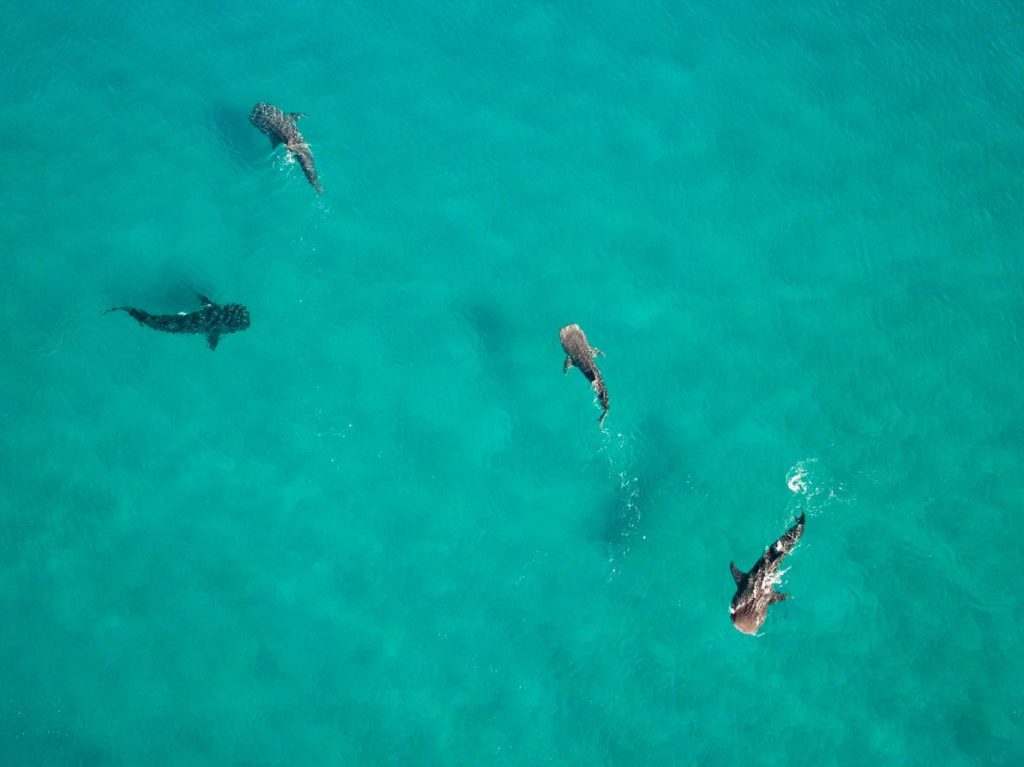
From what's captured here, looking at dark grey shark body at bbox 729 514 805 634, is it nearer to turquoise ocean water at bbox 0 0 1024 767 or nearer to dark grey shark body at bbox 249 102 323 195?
turquoise ocean water at bbox 0 0 1024 767

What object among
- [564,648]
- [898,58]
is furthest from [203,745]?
[898,58]

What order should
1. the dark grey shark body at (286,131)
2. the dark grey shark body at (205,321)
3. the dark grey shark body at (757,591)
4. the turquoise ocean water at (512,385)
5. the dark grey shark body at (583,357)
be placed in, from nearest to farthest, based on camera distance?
the dark grey shark body at (757,591)
the turquoise ocean water at (512,385)
the dark grey shark body at (583,357)
the dark grey shark body at (205,321)
the dark grey shark body at (286,131)

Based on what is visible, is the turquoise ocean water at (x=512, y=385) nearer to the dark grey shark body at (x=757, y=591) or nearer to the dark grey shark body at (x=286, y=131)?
the dark grey shark body at (x=757, y=591)


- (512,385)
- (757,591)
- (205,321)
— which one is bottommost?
(205,321)

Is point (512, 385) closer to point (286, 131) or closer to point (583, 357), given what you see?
point (583, 357)

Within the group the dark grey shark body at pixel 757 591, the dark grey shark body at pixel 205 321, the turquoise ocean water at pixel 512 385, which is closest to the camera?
the dark grey shark body at pixel 757 591

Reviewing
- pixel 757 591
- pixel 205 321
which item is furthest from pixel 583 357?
pixel 205 321

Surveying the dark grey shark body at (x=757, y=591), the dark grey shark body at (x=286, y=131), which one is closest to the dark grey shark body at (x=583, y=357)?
the dark grey shark body at (x=757, y=591)

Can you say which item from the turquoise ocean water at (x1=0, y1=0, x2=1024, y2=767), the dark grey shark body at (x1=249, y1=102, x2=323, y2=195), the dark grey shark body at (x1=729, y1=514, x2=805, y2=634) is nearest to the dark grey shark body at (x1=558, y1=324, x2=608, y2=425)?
the turquoise ocean water at (x1=0, y1=0, x2=1024, y2=767)
